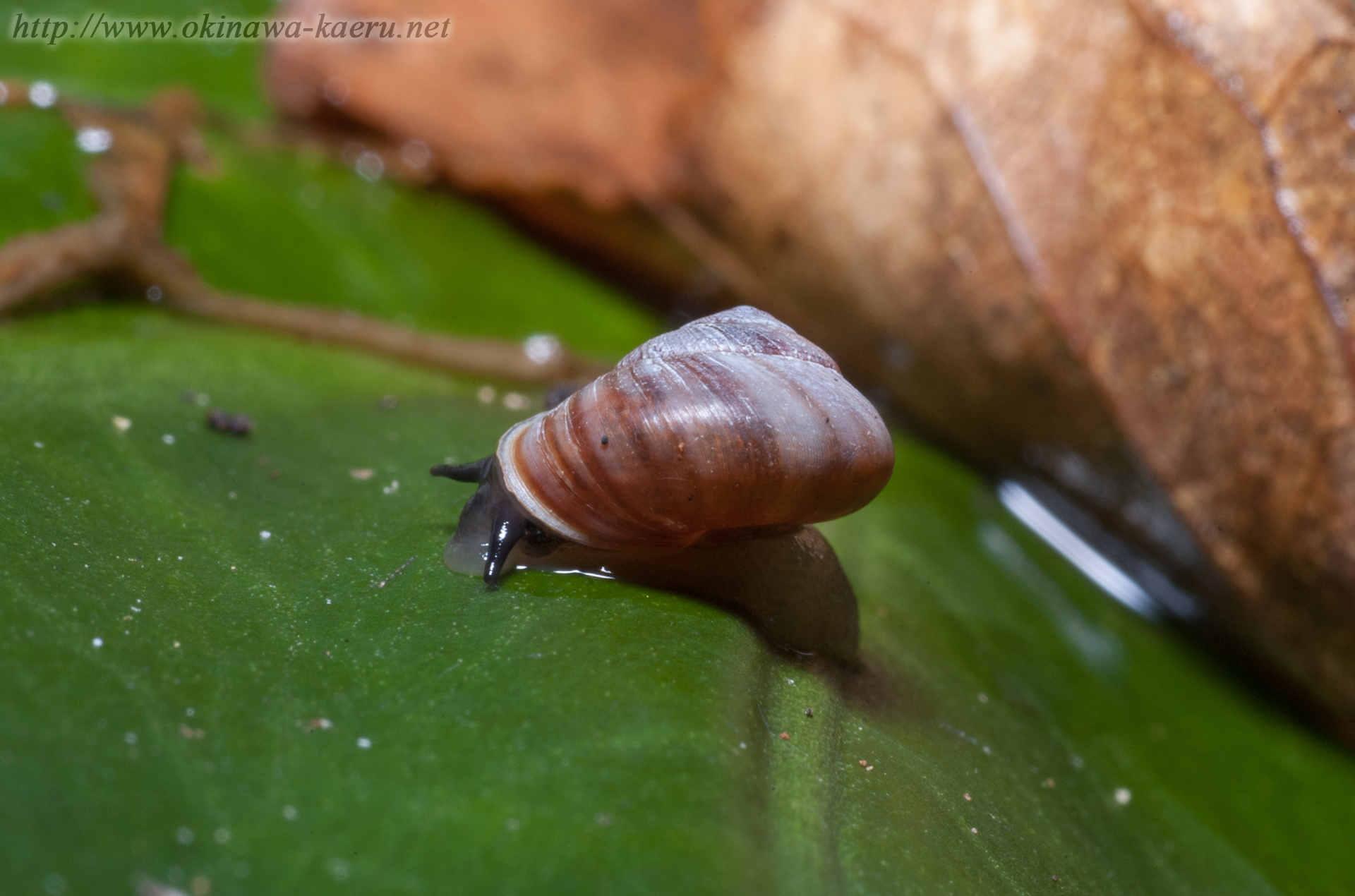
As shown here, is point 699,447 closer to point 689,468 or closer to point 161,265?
point 689,468

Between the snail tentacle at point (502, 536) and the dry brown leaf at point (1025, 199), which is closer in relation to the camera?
the snail tentacle at point (502, 536)

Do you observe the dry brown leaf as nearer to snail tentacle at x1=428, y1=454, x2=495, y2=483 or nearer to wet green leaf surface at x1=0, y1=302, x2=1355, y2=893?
wet green leaf surface at x1=0, y1=302, x2=1355, y2=893

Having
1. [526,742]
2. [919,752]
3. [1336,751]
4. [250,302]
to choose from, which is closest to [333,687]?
[526,742]

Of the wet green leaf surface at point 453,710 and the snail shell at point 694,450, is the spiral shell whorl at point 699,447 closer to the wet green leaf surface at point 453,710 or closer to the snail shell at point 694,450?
the snail shell at point 694,450

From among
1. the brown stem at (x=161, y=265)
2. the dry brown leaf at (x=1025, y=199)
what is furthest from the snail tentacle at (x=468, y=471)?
the dry brown leaf at (x=1025, y=199)

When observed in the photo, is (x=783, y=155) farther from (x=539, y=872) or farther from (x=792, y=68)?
A: (x=539, y=872)

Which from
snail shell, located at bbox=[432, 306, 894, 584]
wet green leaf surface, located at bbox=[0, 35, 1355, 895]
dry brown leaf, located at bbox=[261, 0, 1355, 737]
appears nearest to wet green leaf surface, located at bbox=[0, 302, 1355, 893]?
wet green leaf surface, located at bbox=[0, 35, 1355, 895]
